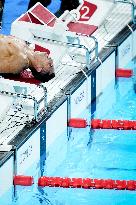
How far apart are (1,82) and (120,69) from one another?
163cm

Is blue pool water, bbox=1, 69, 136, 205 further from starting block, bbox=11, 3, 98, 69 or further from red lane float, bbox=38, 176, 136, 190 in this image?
starting block, bbox=11, 3, 98, 69

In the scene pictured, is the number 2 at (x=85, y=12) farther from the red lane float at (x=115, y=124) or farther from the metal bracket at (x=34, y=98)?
the metal bracket at (x=34, y=98)

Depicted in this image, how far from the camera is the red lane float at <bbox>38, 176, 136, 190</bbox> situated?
20.1 ft

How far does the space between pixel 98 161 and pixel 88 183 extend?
20.7 inches

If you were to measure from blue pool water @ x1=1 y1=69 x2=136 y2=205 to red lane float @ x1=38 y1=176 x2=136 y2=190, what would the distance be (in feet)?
0.34

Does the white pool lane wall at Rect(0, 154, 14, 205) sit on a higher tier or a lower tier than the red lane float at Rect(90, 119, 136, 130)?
lower

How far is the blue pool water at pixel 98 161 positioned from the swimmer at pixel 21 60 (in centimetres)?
52

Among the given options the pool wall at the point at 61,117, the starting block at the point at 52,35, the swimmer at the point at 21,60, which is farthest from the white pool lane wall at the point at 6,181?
the starting block at the point at 52,35

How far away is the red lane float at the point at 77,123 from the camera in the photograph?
6.80 meters

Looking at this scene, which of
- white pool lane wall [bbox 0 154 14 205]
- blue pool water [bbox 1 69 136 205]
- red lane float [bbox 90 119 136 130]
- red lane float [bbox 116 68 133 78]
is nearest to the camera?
white pool lane wall [bbox 0 154 14 205]

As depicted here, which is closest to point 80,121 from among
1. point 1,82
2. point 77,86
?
point 77,86

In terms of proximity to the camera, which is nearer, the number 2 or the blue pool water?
the blue pool water

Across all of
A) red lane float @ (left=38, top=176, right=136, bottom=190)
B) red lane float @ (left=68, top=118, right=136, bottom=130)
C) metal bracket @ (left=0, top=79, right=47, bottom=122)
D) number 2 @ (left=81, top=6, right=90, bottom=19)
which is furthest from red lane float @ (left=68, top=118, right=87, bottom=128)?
number 2 @ (left=81, top=6, right=90, bottom=19)

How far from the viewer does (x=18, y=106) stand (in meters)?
6.46
